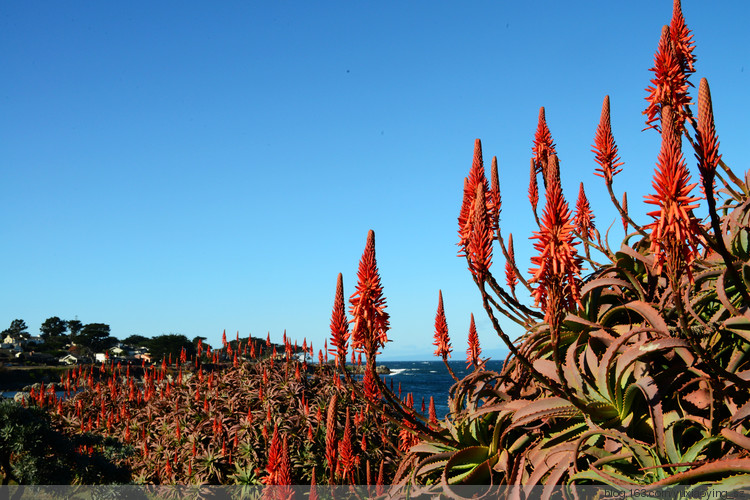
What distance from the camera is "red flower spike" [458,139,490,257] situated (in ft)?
8.93

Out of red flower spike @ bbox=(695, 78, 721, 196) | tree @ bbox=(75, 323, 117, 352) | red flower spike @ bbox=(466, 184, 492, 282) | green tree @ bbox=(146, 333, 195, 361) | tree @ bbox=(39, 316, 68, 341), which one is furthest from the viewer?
tree @ bbox=(39, 316, 68, 341)

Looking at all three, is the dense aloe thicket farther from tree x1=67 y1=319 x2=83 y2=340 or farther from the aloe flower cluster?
tree x1=67 y1=319 x2=83 y2=340

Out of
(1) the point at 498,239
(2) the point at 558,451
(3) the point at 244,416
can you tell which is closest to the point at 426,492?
(2) the point at 558,451

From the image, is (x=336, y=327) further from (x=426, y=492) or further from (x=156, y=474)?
(x=156, y=474)

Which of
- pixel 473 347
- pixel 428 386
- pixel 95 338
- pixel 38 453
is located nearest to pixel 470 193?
pixel 473 347

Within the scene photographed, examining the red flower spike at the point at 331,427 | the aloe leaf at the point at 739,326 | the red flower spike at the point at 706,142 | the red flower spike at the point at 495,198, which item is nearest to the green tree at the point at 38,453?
the red flower spike at the point at 331,427

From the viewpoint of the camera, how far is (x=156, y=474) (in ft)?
33.2

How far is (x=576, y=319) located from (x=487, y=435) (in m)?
0.82

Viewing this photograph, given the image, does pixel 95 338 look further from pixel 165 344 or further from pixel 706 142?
pixel 706 142

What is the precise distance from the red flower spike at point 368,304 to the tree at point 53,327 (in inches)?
3683

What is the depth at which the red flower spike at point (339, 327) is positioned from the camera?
9.41 feet

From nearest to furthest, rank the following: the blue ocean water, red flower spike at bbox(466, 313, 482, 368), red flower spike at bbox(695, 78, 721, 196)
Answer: red flower spike at bbox(695, 78, 721, 196) → red flower spike at bbox(466, 313, 482, 368) → the blue ocean water

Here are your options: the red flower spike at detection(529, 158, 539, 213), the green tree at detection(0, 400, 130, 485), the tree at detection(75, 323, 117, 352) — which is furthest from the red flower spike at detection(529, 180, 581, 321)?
the tree at detection(75, 323, 117, 352)

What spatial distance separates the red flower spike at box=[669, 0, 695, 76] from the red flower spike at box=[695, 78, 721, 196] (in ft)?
2.55
